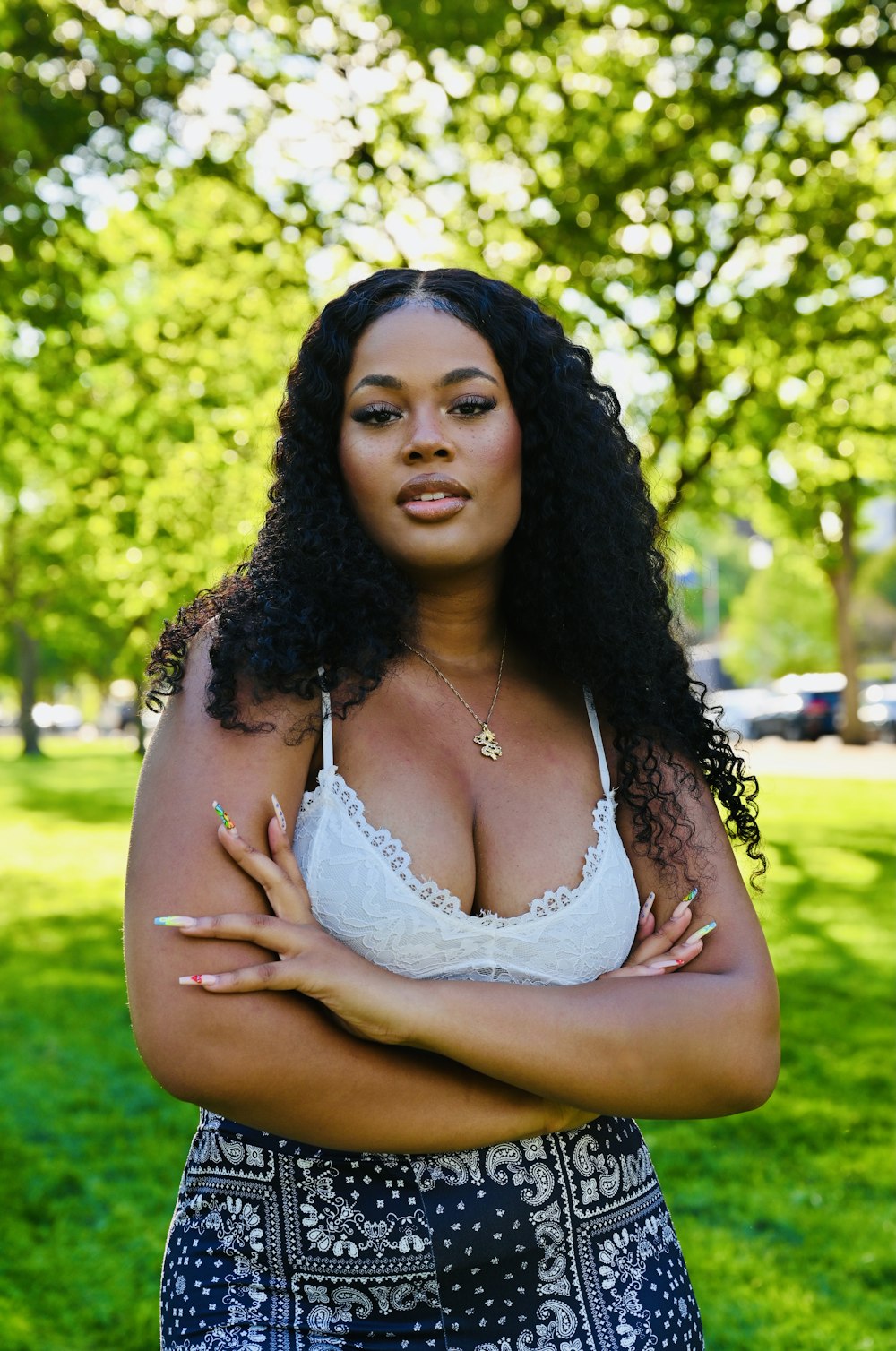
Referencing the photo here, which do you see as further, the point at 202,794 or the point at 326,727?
the point at 326,727

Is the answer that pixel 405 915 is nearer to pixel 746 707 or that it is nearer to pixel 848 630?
pixel 848 630

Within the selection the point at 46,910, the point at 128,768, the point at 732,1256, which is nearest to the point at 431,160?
the point at 46,910

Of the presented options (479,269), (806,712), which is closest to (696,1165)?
(479,269)

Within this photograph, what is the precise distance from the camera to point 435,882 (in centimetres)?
218

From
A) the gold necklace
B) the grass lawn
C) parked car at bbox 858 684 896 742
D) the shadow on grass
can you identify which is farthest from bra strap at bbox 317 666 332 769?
parked car at bbox 858 684 896 742

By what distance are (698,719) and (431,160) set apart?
10.9 m

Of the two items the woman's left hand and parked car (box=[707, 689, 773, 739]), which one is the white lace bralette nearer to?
the woman's left hand

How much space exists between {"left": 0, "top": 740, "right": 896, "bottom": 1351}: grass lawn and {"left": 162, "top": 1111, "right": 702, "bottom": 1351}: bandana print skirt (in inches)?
15.3

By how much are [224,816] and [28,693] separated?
148 ft

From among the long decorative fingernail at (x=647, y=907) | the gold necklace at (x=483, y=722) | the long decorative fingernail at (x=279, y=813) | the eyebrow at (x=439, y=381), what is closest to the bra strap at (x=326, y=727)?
the long decorative fingernail at (x=279, y=813)

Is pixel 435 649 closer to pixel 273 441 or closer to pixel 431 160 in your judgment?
pixel 273 441

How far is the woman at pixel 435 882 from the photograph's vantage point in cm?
201

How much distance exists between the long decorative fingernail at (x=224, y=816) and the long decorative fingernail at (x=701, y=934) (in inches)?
33.1

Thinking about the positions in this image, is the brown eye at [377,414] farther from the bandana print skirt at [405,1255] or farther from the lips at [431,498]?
the bandana print skirt at [405,1255]
